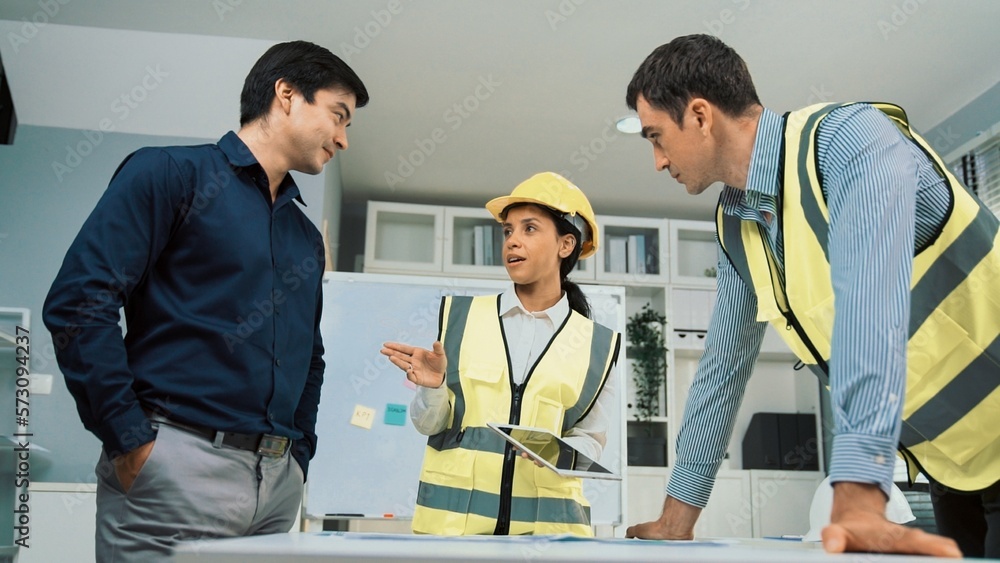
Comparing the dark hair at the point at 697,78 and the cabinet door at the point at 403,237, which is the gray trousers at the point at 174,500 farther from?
the cabinet door at the point at 403,237

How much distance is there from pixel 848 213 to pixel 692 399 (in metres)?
0.65

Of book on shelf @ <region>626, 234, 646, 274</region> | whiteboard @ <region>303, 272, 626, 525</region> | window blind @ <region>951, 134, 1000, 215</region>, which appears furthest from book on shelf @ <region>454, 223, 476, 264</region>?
window blind @ <region>951, 134, 1000, 215</region>

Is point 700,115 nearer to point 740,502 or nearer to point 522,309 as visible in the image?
point 522,309

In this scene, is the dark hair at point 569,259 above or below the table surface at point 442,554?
above

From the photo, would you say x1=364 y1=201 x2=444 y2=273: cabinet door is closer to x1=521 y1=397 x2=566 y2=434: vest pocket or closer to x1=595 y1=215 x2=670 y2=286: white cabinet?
x1=595 y1=215 x2=670 y2=286: white cabinet

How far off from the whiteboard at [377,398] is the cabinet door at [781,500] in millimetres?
1892

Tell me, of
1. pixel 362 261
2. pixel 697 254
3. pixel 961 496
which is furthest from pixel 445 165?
pixel 961 496

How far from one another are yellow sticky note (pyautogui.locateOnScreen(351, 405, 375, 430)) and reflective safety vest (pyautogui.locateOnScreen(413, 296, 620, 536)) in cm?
182

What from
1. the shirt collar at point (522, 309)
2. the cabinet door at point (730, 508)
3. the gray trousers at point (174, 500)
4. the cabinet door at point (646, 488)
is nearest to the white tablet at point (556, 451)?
the shirt collar at point (522, 309)

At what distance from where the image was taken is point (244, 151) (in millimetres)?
1656

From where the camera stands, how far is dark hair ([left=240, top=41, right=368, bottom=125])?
176 cm

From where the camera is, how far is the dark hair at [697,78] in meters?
1.32

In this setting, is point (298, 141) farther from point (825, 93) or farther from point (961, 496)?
point (825, 93)

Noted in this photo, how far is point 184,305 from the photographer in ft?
4.75
